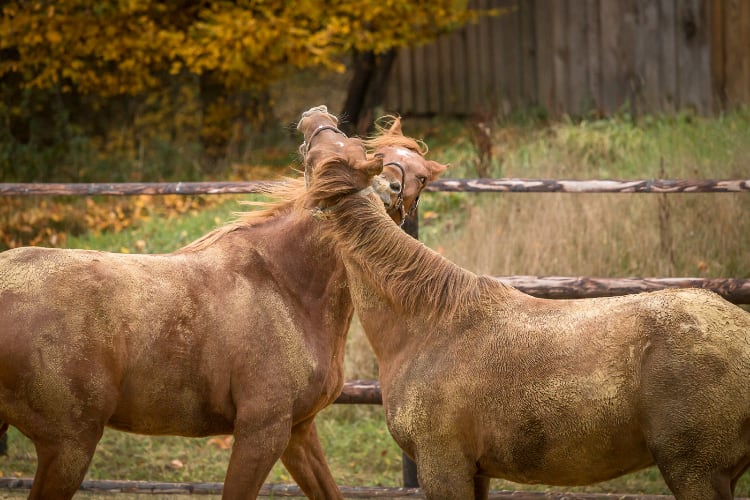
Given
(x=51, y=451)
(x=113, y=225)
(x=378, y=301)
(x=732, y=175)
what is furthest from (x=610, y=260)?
(x=113, y=225)

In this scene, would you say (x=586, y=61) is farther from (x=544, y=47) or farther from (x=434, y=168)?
(x=434, y=168)

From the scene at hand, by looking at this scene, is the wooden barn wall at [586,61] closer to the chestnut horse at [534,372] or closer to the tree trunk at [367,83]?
the tree trunk at [367,83]

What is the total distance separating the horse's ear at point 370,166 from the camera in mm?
3412

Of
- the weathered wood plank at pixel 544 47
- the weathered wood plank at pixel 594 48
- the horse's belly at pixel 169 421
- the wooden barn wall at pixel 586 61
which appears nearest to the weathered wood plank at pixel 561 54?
the wooden barn wall at pixel 586 61

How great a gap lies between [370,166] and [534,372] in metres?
0.87

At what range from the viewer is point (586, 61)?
12391 mm

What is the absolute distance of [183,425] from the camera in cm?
389

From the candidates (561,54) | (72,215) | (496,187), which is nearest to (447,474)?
(496,187)

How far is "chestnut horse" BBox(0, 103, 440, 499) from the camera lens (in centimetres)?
362

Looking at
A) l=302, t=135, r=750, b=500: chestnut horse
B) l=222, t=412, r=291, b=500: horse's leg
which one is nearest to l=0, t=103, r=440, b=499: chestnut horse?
l=222, t=412, r=291, b=500: horse's leg

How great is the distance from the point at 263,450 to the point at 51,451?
2.47ft

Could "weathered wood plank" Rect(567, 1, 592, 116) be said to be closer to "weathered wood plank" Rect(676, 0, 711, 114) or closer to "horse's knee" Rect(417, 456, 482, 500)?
"weathered wood plank" Rect(676, 0, 711, 114)

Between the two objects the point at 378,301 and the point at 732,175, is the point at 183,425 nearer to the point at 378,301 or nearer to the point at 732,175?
the point at 378,301

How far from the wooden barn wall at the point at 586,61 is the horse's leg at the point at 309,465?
700 centimetres
